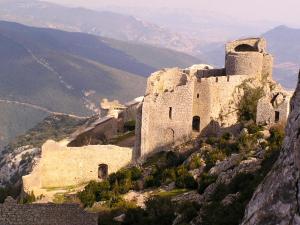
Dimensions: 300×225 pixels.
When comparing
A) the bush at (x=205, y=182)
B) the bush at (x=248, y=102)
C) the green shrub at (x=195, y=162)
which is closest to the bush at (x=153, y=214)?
the bush at (x=205, y=182)

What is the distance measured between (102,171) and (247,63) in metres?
9.01

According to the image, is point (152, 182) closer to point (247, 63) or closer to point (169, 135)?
point (169, 135)

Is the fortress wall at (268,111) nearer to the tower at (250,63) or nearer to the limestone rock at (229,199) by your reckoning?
the tower at (250,63)

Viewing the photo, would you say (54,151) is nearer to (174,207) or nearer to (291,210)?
(174,207)

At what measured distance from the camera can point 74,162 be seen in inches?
1297

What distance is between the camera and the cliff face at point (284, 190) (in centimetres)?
1145

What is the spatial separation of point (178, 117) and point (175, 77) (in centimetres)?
314

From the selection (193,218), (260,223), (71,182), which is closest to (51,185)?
(71,182)

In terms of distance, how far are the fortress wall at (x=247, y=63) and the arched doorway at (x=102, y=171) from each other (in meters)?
7.87

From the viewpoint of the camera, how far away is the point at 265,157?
71.4 feet

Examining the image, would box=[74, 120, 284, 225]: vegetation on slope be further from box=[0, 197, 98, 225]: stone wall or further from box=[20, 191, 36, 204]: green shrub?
box=[20, 191, 36, 204]: green shrub

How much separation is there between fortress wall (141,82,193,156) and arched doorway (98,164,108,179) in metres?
3.30

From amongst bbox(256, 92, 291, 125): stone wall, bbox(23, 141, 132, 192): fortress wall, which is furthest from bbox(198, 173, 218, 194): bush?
bbox(23, 141, 132, 192): fortress wall

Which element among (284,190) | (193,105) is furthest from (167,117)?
(284,190)
